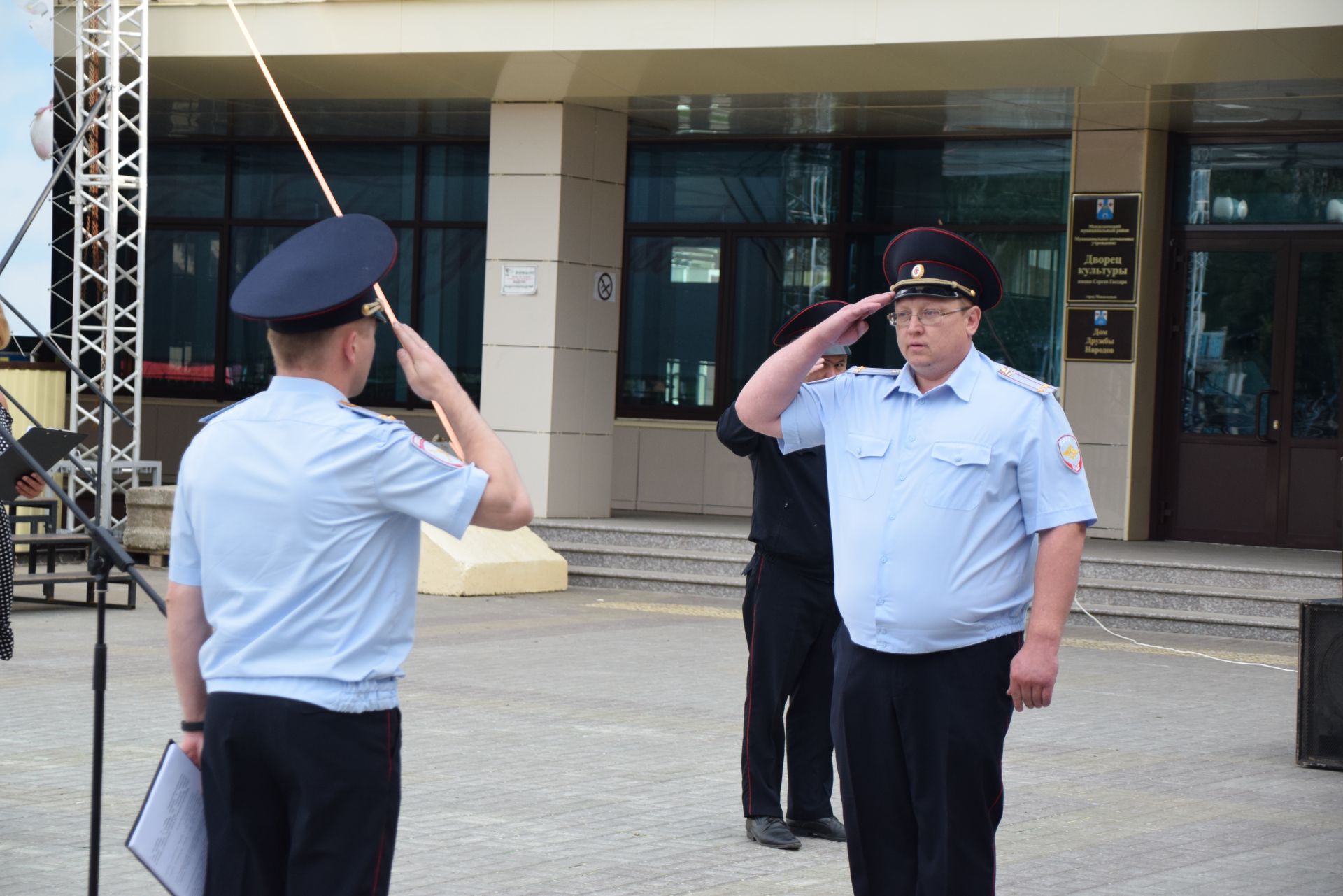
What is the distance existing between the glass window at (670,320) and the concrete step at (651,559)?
11.3 ft

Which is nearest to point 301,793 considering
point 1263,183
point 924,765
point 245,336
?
point 924,765

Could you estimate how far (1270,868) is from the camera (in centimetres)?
615

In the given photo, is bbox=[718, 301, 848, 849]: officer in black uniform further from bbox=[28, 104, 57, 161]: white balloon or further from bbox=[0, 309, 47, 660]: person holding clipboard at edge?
bbox=[28, 104, 57, 161]: white balloon

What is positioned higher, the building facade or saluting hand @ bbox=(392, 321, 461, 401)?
the building facade

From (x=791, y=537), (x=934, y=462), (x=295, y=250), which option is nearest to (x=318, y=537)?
(x=295, y=250)

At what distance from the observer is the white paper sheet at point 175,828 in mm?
3176

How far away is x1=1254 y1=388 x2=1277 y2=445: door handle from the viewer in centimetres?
1590

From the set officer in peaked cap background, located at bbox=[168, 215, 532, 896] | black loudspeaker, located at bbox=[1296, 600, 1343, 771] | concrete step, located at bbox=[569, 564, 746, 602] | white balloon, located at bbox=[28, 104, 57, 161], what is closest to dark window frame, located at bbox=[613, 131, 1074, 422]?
concrete step, located at bbox=[569, 564, 746, 602]

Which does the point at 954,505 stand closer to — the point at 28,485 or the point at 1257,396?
the point at 28,485

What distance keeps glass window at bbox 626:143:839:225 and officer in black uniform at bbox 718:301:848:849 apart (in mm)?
11578

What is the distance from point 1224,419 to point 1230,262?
141 cm

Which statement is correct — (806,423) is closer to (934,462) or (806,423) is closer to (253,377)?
(934,462)

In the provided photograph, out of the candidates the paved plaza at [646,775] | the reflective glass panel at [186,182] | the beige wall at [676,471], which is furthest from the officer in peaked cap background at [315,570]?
the reflective glass panel at [186,182]

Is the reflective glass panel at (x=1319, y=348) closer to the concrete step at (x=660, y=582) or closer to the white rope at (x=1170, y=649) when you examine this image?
the white rope at (x=1170, y=649)
